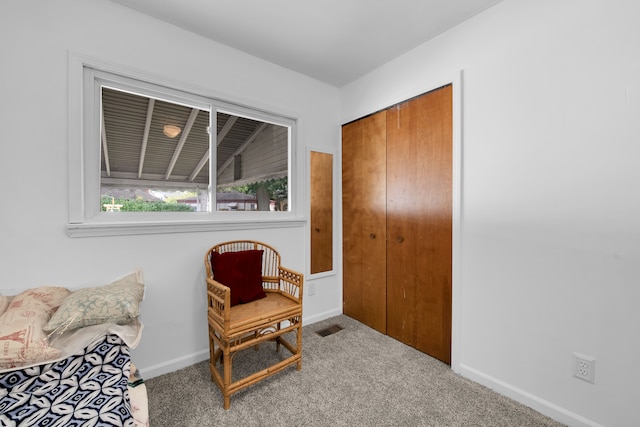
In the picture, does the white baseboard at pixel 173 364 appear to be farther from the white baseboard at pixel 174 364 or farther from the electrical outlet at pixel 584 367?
the electrical outlet at pixel 584 367

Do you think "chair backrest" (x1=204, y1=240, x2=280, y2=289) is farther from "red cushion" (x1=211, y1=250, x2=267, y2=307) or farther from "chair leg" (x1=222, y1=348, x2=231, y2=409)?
"chair leg" (x1=222, y1=348, x2=231, y2=409)

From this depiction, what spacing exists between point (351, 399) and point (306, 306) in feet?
3.93

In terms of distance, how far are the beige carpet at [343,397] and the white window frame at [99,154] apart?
1114 mm

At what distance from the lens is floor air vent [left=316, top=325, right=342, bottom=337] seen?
2.64 metres

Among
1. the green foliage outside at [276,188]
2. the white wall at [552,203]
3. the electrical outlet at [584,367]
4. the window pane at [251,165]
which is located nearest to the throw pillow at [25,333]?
the window pane at [251,165]

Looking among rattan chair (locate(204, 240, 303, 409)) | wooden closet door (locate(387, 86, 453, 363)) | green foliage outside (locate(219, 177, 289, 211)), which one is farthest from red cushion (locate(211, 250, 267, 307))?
wooden closet door (locate(387, 86, 453, 363))

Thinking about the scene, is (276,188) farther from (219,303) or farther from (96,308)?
(96,308)

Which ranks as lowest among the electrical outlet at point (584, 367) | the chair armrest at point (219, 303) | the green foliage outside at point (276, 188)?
the electrical outlet at point (584, 367)

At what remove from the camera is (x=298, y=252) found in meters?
2.78

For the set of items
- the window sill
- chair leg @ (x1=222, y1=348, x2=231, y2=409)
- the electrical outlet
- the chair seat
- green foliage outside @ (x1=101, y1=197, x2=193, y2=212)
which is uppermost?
green foliage outside @ (x1=101, y1=197, x2=193, y2=212)

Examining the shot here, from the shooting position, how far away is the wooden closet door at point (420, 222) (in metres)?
2.12

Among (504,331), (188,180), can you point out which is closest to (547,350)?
(504,331)

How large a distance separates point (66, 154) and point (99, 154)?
0.17 m

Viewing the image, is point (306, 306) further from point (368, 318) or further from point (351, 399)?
point (351, 399)
